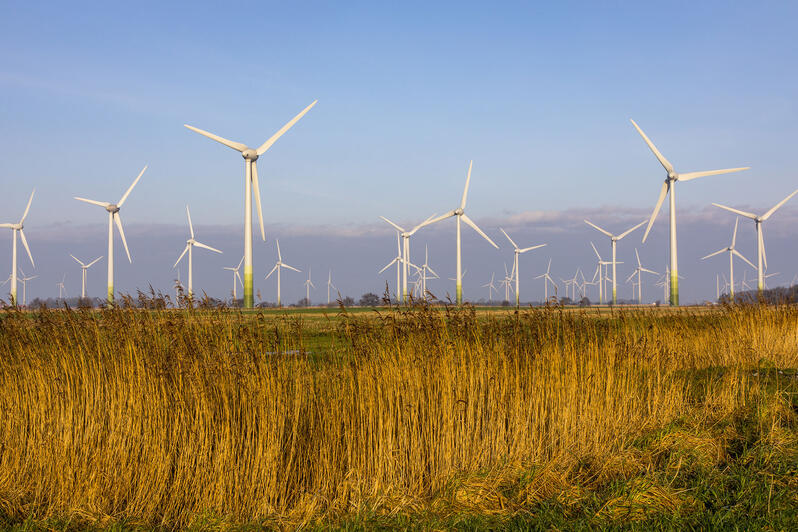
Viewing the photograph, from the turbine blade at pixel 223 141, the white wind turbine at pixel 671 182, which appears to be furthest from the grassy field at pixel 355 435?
the white wind turbine at pixel 671 182

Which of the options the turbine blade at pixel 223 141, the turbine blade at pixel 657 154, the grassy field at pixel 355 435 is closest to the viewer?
the grassy field at pixel 355 435

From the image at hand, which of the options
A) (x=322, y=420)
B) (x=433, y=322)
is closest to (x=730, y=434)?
(x=433, y=322)

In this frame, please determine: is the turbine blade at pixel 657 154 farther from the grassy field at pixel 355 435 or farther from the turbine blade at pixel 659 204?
the grassy field at pixel 355 435

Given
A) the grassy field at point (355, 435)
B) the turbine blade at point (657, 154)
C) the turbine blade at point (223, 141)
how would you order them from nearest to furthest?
the grassy field at point (355, 435) → the turbine blade at point (223, 141) → the turbine blade at point (657, 154)

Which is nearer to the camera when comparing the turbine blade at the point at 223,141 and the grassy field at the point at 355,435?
the grassy field at the point at 355,435

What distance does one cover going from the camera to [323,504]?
308 inches

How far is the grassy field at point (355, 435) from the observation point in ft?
24.0

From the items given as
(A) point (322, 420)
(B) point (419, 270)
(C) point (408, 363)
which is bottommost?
(A) point (322, 420)

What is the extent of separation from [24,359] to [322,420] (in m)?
5.38

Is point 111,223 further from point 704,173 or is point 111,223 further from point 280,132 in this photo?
point 704,173

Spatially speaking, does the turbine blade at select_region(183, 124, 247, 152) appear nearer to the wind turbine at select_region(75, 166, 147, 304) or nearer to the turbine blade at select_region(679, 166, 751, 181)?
the wind turbine at select_region(75, 166, 147, 304)

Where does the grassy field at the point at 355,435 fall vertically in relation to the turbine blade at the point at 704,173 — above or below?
below

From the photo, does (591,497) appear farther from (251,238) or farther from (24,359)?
(251,238)

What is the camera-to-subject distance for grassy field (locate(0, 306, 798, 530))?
731 cm
